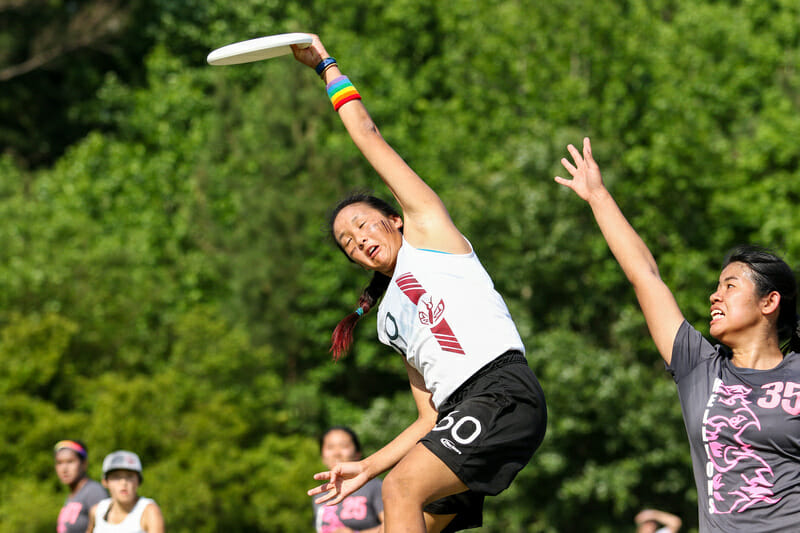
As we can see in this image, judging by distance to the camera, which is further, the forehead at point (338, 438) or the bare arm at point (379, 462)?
the forehead at point (338, 438)

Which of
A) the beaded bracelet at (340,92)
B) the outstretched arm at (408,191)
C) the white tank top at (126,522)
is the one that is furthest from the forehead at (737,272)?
the white tank top at (126,522)

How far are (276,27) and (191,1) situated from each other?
11.3ft

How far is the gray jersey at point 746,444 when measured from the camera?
11.0 feet

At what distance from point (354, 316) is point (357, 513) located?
10.3ft

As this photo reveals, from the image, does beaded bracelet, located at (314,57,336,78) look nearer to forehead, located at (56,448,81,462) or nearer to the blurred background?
forehead, located at (56,448,81,462)

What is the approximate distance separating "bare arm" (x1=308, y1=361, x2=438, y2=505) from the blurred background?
12501mm

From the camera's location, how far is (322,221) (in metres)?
18.2

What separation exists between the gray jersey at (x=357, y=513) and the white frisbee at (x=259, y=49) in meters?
3.95

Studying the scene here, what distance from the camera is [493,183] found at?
21312 mm

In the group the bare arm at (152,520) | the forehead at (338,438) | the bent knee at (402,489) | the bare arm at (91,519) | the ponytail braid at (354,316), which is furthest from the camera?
the bare arm at (91,519)

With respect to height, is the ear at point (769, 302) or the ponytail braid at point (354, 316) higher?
the ponytail braid at point (354, 316)

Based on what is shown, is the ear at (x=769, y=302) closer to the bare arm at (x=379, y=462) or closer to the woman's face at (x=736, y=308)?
the woman's face at (x=736, y=308)

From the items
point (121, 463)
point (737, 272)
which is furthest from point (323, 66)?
point (121, 463)

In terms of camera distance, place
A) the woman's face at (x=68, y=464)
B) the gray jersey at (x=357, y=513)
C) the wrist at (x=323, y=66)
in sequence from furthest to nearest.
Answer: the woman's face at (x=68, y=464), the gray jersey at (x=357, y=513), the wrist at (x=323, y=66)
